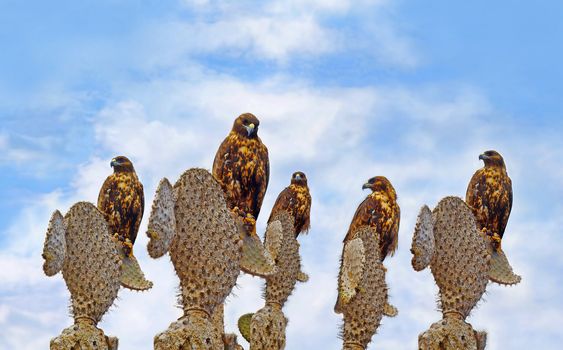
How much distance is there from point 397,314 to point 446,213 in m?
2.83

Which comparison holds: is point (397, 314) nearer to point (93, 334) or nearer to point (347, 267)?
point (347, 267)

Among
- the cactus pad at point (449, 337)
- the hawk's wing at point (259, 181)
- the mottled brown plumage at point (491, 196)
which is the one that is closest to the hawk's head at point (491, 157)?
the mottled brown plumage at point (491, 196)

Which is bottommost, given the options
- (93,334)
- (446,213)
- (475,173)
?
(93,334)

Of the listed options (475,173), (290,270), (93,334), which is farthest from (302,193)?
(93,334)

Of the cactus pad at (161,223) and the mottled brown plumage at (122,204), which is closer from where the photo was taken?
the cactus pad at (161,223)

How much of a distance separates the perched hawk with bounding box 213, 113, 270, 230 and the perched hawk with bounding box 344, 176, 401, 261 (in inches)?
56.4

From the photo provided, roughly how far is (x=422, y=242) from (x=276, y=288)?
3394 millimetres

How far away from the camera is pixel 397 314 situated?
61.5 feet

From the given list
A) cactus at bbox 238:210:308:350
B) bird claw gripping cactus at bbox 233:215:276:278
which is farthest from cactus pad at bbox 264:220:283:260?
bird claw gripping cactus at bbox 233:215:276:278

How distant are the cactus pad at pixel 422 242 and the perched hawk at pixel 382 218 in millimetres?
1368

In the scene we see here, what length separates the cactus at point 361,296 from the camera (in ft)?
53.7

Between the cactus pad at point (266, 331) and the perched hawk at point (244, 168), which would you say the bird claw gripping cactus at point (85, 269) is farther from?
the cactus pad at point (266, 331)

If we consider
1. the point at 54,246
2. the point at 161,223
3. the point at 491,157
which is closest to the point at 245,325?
the point at 491,157

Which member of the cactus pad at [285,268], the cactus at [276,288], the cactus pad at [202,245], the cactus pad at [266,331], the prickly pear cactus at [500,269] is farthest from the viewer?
the cactus pad at [285,268]
